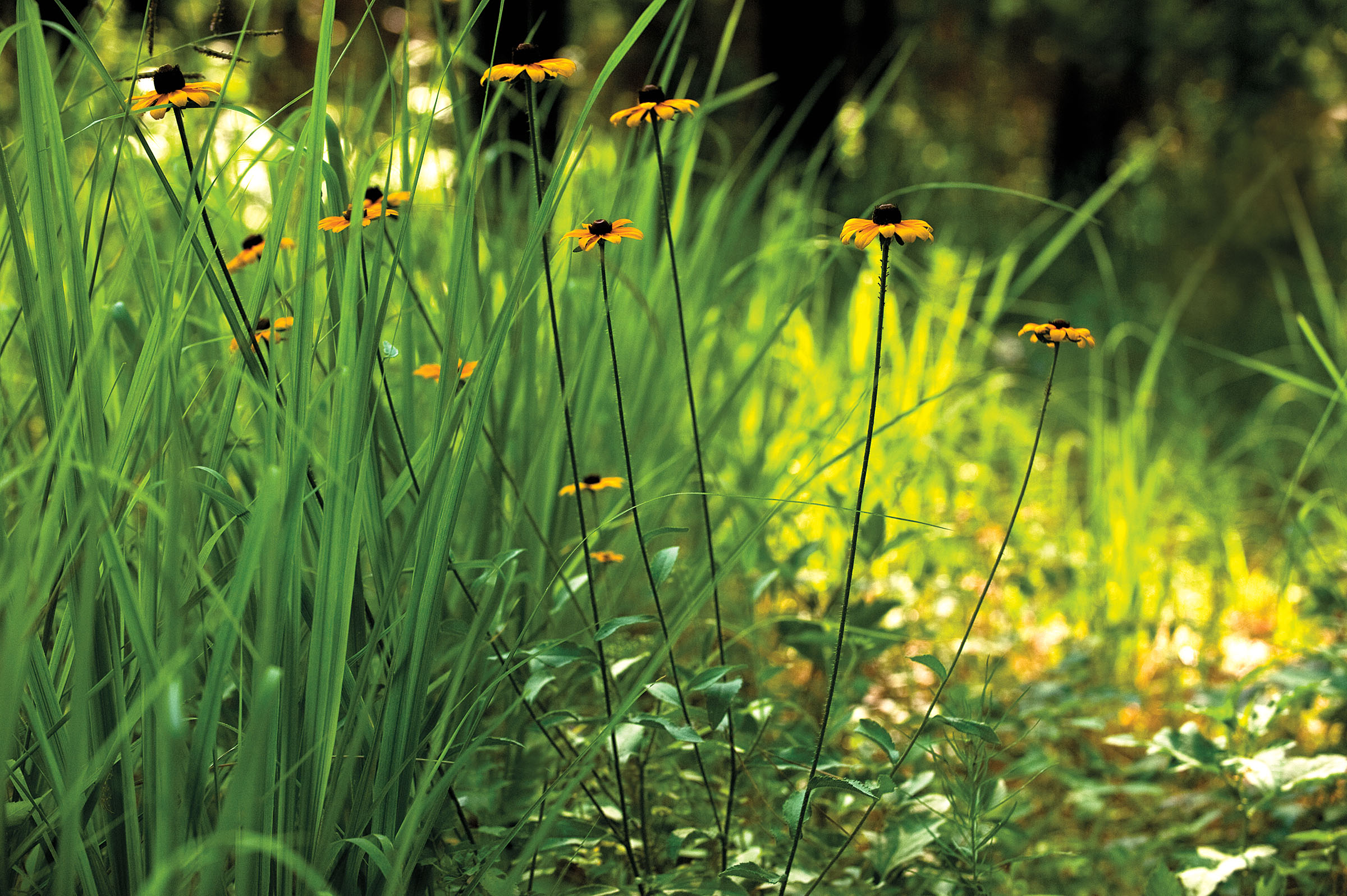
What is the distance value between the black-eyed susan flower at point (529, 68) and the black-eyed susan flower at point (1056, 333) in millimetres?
402

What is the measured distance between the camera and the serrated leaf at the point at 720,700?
682mm

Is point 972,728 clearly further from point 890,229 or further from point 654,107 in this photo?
point 654,107

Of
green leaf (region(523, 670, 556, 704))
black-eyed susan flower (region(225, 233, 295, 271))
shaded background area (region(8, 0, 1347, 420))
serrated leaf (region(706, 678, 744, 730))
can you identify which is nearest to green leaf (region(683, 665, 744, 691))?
serrated leaf (region(706, 678, 744, 730))

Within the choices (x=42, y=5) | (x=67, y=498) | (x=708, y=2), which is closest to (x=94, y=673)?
(x=67, y=498)

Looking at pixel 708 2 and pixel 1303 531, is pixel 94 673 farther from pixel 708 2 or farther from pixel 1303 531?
pixel 708 2

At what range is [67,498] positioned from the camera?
0.61 m

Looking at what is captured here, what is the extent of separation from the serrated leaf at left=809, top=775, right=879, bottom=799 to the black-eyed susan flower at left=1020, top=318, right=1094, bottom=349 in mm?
363

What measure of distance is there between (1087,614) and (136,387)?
146 cm

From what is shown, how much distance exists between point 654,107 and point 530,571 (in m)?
0.54

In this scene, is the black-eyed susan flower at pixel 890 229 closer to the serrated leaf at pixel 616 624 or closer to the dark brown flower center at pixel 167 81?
the serrated leaf at pixel 616 624

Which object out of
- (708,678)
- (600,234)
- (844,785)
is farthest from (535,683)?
(600,234)

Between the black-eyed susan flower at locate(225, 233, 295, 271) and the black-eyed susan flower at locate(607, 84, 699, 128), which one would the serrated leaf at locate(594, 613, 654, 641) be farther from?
the black-eyed susan flower at locate(225, 233, 295, 271)

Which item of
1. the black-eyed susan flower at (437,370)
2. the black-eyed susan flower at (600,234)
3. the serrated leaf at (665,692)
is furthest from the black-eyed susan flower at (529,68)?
the serrated leaf at (665,692)

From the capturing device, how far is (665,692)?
69cm
